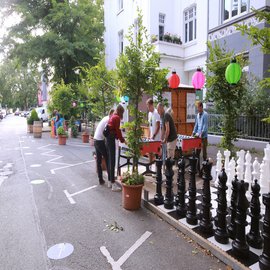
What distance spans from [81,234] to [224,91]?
4.12 meters

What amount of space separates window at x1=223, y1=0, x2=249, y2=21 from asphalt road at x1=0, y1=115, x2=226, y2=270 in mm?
10097

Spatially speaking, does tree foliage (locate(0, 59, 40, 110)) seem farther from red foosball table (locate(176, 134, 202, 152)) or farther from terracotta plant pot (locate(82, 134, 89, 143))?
red foosball table (locate(176, 134, 202, 152))

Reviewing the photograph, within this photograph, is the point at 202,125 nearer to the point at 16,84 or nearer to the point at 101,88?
the point at 101,88

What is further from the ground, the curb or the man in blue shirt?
the man in blue shirt

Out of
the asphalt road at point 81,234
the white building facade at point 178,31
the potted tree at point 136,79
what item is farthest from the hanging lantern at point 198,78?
the white building facade at point 178,31

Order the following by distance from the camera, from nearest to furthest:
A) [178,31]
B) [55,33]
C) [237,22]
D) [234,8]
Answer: [237,22] → [234,8] → [178,31] → [55,33]

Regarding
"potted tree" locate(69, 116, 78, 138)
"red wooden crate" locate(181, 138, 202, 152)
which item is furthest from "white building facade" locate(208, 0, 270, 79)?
"potted tree" locate(69, 116, 78, 138)

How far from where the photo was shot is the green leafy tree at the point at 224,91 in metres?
5.64

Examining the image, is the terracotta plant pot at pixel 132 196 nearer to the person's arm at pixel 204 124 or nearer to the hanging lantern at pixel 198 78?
the person's arm at pixel 204 124

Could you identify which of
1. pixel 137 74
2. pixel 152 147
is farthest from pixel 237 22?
pixel 137 74

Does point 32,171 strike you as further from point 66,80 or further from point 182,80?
point 66,80

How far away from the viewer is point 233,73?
5.23 metres

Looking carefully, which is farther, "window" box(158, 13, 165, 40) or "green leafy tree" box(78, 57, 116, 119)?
"window" box(158, 13, 165, 40)

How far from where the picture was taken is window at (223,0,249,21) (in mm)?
11500
